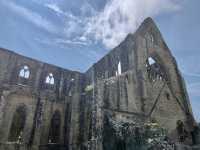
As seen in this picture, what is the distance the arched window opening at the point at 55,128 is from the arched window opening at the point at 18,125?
2.83m

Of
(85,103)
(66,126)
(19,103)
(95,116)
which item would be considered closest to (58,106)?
(66,126)

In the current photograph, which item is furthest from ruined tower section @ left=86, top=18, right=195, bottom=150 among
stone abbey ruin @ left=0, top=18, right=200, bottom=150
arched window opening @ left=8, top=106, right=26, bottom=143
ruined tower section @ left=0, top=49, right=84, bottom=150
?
arched window opening @ left=8, top=106, right=26, bottom=143

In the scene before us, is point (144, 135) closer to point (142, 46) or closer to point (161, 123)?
point (161, 123)

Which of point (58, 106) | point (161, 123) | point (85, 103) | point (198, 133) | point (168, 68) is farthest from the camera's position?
point (168, 68)

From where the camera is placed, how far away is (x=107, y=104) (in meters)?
13.4

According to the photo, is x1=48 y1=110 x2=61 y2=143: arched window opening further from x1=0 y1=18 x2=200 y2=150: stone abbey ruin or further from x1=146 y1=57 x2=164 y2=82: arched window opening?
x1=146 y1=57 x2=164 y2=82: arched window opening

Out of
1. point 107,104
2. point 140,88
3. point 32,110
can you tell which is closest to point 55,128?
point 32,110

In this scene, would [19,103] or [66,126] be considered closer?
[19,103]

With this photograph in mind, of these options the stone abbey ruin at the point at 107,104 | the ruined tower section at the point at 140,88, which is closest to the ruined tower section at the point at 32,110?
the stone abbey ruin at the point at 107,104

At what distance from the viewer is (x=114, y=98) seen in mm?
14031

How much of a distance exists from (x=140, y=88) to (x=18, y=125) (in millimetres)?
11732

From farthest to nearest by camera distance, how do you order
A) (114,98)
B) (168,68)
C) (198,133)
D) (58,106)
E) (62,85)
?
(62,85) < (168,68) < (58,106) < (198,133) < (114,98)

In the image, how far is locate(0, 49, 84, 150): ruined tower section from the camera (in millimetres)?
16516

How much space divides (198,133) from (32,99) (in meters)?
16.8
